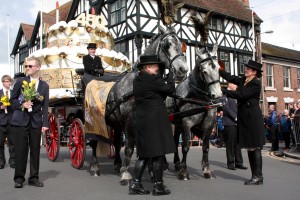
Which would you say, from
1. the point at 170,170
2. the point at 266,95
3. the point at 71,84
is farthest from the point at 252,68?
the point at 266,95

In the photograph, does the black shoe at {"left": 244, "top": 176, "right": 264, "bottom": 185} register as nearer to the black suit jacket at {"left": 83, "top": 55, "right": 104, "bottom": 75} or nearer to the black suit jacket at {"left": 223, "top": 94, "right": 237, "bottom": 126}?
the black suit jacket at {"left": 223, "top": 94, "right": 237, "bottom": 126}

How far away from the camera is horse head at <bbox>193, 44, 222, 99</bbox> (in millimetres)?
6755

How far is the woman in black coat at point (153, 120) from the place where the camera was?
5.59 meters

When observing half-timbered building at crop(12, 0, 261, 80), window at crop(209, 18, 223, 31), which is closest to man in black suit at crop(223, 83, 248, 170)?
half-timbered building at crop(12, 0, 261, 80)

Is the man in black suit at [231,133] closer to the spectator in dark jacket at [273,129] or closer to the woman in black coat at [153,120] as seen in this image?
the woman in black coat at [153,120]

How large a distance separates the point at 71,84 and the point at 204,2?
2133 cm

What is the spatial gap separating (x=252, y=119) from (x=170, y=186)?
6.14 feet

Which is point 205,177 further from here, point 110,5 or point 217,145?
point 110,5

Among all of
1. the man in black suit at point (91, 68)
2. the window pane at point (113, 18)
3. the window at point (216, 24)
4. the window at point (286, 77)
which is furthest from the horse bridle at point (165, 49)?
the window at point (286, 77)

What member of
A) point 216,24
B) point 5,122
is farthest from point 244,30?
point 5,122

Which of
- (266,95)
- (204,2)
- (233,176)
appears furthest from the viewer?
(266,95)

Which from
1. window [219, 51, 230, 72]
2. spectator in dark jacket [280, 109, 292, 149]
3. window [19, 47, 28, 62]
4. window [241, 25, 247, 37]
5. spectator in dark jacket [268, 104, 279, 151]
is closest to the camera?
spectator in dark jacket [268, 104, 279, 151]

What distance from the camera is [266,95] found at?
1246 inches

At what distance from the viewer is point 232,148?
29.9 ft
